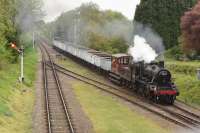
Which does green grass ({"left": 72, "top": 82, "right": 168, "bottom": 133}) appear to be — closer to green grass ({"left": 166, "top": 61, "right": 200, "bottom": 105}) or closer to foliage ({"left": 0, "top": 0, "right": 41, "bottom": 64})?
green grass ({"left": 166, "top": 61, "right": 200, "bottom": 105})

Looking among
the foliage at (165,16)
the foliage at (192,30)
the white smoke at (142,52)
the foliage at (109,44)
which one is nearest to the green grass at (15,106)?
the white smoke at (142,52)

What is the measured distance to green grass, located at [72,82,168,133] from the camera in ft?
76.7

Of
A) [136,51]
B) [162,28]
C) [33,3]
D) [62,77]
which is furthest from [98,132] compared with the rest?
[33,3]

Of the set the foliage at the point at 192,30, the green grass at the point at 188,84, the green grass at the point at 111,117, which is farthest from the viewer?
the green grass at the point at 188,84

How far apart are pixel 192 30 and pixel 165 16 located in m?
35.1

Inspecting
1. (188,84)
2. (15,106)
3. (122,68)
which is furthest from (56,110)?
(188,84)

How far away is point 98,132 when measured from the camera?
2264 centimetres

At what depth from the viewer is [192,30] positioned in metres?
33.2

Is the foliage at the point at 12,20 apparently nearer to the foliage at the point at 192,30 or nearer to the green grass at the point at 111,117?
the green grass at the point at 111,117

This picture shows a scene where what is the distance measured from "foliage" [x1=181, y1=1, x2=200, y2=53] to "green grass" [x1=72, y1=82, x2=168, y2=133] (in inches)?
282

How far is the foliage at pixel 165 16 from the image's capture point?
6606 cm

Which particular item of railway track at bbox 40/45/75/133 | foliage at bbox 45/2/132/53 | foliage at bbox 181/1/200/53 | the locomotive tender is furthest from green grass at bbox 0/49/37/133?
foliage at bbox 45/2/132/53

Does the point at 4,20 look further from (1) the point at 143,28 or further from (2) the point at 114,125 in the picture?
(1) the point at 143,28

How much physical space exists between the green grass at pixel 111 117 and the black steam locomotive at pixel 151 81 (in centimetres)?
269
